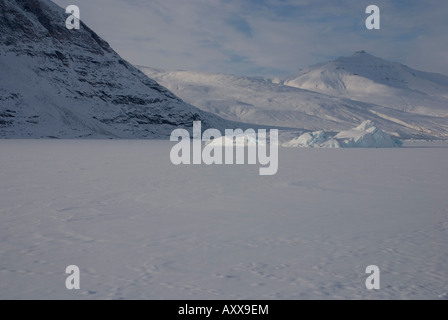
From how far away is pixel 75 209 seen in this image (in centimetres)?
735

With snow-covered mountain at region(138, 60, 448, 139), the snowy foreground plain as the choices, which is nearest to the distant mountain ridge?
snow-covered mountain at region(138, 60, 448, 139)

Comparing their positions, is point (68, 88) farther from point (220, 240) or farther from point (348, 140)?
point (220, 240)

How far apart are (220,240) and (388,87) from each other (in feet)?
562

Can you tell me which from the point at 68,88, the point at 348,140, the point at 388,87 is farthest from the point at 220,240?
the point at 388,87

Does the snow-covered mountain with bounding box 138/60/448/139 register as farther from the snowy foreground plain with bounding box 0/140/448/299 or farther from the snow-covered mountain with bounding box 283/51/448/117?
the snowy foreground plain with bounding box 0/140/448/299

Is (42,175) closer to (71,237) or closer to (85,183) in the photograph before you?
(85,183)

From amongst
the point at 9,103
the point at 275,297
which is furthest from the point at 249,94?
the point at 275,297

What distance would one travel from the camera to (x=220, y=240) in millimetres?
5535

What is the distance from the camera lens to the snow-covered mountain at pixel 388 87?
13638 centimetres

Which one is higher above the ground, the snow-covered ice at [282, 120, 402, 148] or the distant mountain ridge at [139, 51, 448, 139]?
the distant mountain ridge at [139, 51, 448, 139]

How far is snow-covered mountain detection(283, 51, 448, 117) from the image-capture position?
136 metres

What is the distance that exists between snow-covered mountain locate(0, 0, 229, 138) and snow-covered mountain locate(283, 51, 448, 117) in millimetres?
84991

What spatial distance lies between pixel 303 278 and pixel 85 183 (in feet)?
25.5

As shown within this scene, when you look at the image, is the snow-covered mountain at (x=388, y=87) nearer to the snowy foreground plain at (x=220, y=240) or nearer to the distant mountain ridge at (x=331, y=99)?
the distant mountain ridge at (x=331, y=99)
